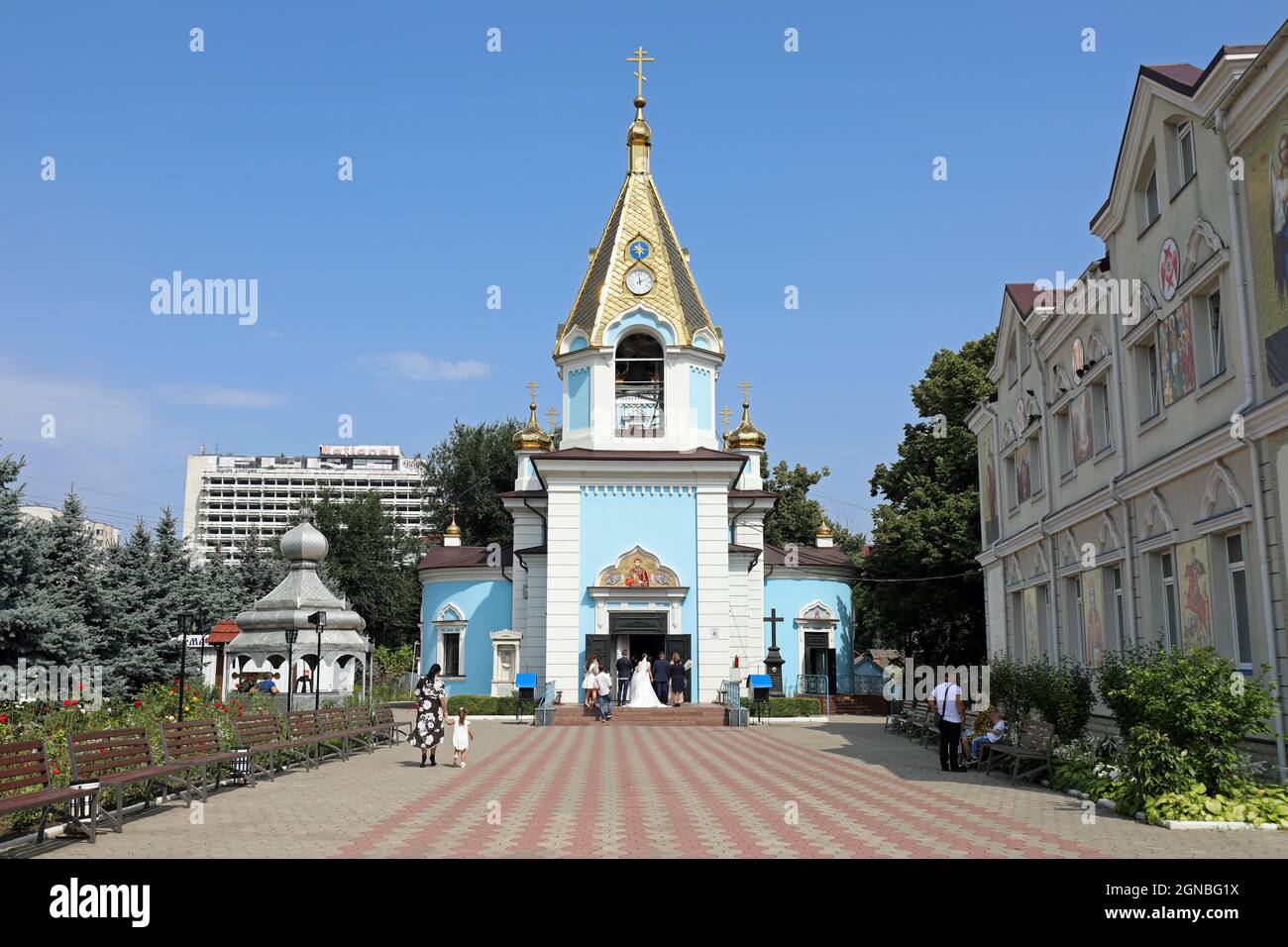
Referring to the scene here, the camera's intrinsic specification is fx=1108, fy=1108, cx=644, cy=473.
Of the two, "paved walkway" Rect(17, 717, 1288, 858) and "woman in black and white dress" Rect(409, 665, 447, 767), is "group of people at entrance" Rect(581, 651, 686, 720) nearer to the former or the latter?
"paved walkway" Rect(17, 717, 1288, 858)

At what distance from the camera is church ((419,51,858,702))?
31.2 meters

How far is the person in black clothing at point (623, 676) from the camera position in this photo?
100 ft

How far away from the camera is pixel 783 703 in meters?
30.0

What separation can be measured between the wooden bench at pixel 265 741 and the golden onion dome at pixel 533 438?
86.0 ft

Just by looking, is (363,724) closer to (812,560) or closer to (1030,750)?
(1030,750)

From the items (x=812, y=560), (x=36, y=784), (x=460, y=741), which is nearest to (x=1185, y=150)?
(x=460, y=741)

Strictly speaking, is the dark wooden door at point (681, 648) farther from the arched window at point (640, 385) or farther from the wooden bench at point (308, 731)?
the wooden bench at point (308, 731)

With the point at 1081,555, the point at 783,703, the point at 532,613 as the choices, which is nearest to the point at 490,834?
the point at 1081,555

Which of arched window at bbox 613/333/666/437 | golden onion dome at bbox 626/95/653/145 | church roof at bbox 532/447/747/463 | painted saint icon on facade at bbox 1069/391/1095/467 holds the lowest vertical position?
painted saint icon on facade at bbox 1069/391/1095/467

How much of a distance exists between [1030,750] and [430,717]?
830 cm

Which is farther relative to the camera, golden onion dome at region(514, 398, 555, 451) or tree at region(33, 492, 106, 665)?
golden onion dome at region(514, 398, 555, 451)

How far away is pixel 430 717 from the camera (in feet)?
53.1

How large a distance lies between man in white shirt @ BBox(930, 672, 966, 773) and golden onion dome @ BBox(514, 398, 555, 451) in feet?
90.1

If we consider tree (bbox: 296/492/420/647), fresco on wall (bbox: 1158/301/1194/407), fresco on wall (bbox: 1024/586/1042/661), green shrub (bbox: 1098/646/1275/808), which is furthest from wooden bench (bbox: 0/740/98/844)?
tree (bbox: 296/492/420/647)
